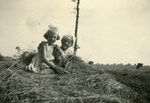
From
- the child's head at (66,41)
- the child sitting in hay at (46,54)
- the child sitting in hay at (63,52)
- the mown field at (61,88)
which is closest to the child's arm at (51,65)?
the child sitting in hay at (46,54)

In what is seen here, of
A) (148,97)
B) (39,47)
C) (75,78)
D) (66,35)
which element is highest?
(66,35)

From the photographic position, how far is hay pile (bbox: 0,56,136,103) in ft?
10.1

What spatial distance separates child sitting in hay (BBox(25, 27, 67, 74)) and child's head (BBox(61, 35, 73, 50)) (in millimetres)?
143

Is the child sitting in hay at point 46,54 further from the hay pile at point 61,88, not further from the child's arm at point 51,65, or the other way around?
the hay pile at point 61,88

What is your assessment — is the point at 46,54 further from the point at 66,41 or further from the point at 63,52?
the point at 66,41

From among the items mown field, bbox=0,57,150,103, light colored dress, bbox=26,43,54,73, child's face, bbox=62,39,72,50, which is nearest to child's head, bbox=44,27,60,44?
light colored dress, bbox=26,43,54,73

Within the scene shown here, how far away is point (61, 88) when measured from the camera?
345 centimetres

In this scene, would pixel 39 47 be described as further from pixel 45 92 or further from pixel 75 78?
pixel 45 92

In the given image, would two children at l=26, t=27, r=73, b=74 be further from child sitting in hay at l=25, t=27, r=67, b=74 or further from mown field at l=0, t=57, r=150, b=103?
mown field at l=0, t=57, r=150, b=103

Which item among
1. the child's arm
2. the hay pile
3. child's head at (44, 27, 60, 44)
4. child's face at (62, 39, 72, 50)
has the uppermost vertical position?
child's head at (44, 27, 60, 44)

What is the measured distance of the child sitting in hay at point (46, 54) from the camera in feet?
15.8

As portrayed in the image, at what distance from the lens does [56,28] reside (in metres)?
5.37

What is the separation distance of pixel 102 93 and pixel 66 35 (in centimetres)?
238

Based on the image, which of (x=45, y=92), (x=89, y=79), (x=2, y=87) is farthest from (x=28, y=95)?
(x=89, y=79)
